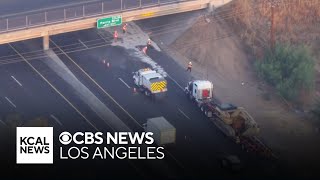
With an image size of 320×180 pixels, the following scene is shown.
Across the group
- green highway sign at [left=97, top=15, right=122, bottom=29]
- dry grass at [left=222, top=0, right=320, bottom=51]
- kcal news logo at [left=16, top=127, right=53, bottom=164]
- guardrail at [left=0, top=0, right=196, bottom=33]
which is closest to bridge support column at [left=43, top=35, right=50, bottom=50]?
guardrail at [left=0, top=0, right=196, bottom=33]

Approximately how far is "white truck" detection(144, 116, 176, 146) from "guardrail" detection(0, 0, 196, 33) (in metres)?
16.6

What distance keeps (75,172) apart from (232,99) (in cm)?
2017

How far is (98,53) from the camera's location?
301ft

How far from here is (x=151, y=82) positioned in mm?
84875

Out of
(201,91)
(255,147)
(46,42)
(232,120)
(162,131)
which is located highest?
(46,42)

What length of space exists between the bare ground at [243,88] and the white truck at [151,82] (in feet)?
19.9

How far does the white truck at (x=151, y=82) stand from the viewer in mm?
84875

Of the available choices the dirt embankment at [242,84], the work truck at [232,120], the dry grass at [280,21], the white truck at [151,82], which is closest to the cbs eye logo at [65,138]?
the white truck at [151,82]

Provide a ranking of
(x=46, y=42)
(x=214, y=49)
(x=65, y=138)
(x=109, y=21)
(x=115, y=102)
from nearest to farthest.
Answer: (x=65, y=138) < (x=115, y=102) < (x=46, y=42) < (x=109, y=21) < (x=214, y=49)

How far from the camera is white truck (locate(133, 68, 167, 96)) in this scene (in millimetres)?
84875

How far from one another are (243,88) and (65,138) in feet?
67.7

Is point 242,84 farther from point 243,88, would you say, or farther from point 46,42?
point 46,42

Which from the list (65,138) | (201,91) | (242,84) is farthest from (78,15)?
(65,138)

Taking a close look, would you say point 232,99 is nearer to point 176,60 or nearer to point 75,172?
point 176,60
